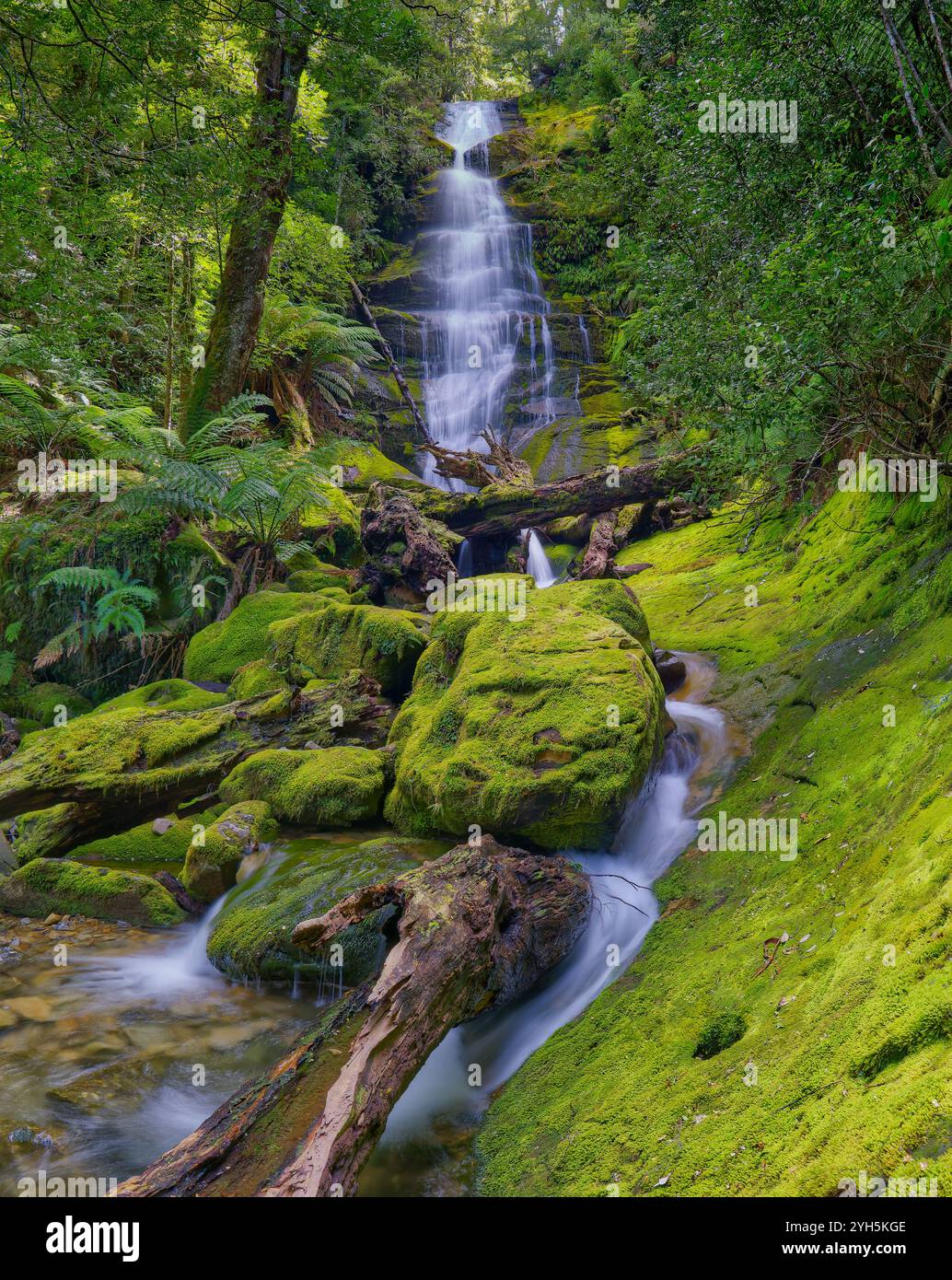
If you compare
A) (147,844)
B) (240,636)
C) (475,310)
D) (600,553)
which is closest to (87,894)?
(147,844)

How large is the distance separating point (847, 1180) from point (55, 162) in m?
8.14

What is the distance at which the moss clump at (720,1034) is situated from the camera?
2732 mm

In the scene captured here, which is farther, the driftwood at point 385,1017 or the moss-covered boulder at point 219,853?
the moss-covered boulder at point 219,853

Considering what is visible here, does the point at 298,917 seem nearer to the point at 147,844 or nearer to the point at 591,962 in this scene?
the point at 591,962

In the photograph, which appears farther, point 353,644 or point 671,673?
point 353,644

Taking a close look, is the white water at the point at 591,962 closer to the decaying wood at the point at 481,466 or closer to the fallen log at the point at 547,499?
the fallen log at the point at 547,499

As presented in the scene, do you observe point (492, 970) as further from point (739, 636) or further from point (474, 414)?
point (474, 414)

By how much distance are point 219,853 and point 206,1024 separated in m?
1.37

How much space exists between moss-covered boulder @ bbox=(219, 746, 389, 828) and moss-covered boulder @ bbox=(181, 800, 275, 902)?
0.32 metres

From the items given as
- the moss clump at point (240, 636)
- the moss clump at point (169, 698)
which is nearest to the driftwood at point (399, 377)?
the moss clump at point (240, 636)

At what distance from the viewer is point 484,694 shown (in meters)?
5.75

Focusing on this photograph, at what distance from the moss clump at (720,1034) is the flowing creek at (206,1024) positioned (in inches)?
45.6

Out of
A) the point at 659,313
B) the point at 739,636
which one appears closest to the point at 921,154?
the point at 659,313

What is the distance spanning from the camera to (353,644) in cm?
805
